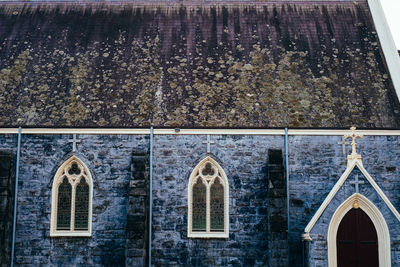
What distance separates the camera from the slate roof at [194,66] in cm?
2158

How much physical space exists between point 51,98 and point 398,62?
46.9ft

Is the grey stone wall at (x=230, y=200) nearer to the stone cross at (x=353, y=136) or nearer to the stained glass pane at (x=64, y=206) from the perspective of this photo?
the stone cross at (x=353, y=136)

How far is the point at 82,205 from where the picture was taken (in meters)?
20.9

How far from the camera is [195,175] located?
21.0 meters

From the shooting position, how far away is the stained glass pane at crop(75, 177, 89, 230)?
2084 cm

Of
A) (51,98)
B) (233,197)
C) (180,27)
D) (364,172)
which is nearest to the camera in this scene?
(364,172)

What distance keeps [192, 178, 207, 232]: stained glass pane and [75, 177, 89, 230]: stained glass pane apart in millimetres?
4052

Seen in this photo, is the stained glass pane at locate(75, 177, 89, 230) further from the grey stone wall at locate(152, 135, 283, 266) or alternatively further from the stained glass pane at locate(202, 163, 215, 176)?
the stained glass pane at locate(202, 163, 215, 176)

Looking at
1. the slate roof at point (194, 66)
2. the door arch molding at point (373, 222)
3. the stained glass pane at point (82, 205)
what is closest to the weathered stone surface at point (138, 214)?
the slate roof at point (194, 66)

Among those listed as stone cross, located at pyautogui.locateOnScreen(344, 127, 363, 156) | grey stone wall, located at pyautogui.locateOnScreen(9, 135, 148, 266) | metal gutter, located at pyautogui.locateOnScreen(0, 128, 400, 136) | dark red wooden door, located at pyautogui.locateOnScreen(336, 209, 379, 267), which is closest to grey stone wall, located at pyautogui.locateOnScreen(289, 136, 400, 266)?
metal gutter, located at pyautogui.locateOnScreen(0, 128, 400, 136)

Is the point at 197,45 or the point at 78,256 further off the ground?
the point at 197,45

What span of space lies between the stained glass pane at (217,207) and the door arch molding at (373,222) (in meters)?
4.07

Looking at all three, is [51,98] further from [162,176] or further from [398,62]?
[398,62]

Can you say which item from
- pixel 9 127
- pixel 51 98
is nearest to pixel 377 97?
pixel 51 98
